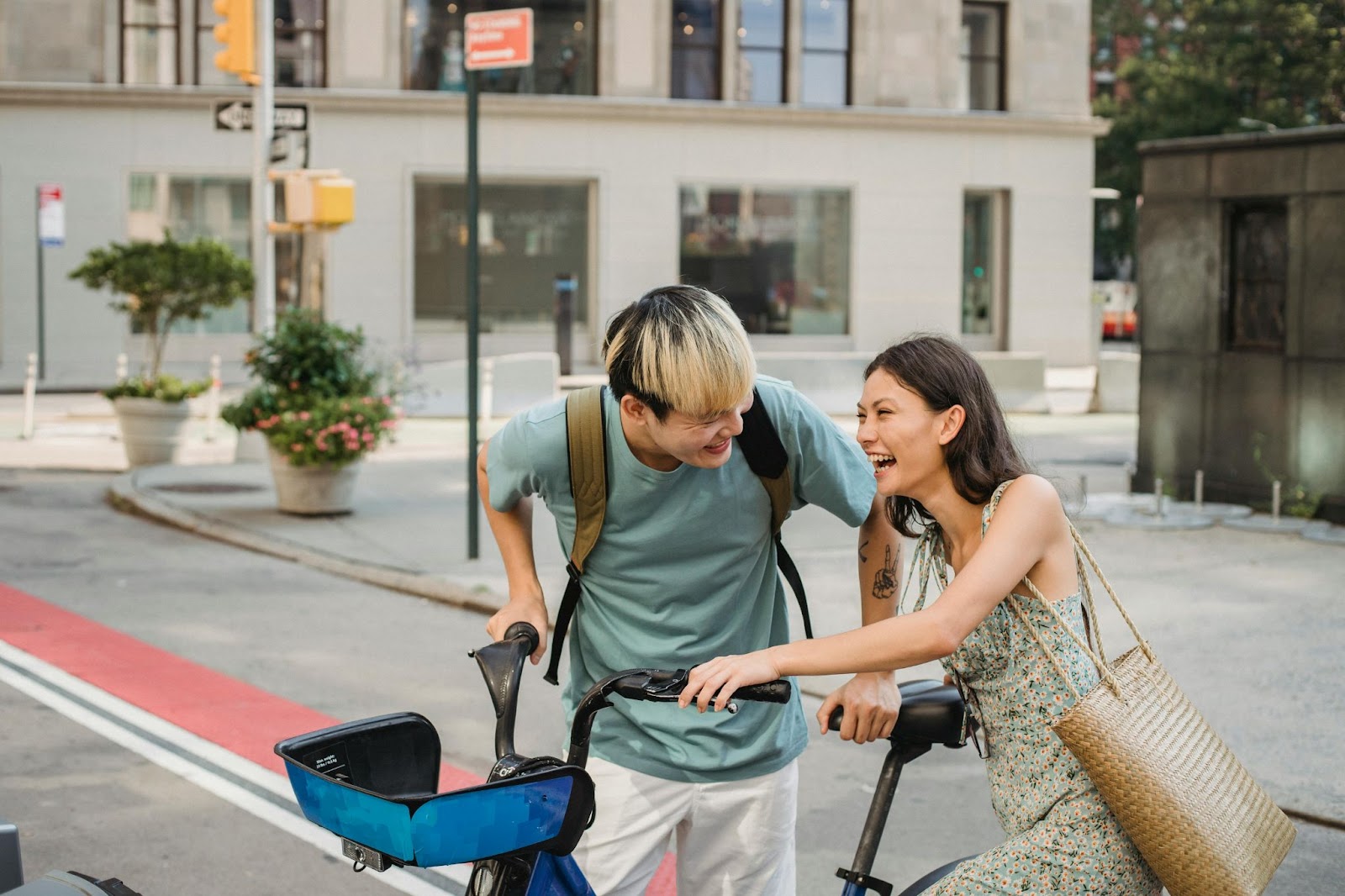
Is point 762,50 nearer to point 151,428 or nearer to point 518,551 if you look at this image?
point 151,428

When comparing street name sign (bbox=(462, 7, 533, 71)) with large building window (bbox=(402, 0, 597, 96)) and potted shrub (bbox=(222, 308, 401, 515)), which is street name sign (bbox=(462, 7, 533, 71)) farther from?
large building window (bbox=(402, 0, 597, 96))

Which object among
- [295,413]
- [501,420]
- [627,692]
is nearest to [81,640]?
[295,413]

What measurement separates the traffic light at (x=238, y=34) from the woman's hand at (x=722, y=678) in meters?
14.4

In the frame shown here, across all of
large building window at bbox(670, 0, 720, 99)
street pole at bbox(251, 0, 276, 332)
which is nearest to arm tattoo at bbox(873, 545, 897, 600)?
street pole at bbox(251, 0, 276, 332)

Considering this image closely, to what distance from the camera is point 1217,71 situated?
1709 inches

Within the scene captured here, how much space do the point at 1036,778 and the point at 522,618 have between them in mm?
967

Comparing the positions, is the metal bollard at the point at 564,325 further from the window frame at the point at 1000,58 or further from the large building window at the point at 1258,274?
the large building window at the point at 1258,274

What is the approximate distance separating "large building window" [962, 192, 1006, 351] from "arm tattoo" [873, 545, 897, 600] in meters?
29.9

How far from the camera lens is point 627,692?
2436mm

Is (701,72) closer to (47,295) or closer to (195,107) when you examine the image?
(195,107)

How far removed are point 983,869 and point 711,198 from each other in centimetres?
2893

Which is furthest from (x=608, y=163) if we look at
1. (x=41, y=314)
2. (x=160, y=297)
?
(x=160, y=297)

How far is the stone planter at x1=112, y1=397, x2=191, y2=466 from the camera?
15922mm

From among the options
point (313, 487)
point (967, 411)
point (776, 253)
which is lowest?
point (313, 487)
